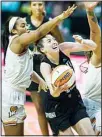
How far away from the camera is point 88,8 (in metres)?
4.24

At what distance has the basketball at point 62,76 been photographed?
4.12 metres

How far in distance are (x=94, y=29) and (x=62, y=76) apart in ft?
1.94

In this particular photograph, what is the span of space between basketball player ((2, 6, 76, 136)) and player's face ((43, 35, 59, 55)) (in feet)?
0.38

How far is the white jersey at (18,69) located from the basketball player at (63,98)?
0.15 meters

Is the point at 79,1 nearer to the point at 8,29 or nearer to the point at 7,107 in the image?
→ the point at 8,29

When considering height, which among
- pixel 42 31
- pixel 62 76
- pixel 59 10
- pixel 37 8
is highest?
pixel 59 10

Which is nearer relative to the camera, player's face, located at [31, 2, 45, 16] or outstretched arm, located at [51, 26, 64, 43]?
outstretched arm, located at [51, 26, 64, 43]

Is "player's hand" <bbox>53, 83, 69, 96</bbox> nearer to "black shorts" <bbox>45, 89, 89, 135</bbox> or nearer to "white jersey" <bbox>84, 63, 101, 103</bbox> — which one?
"black shorts" <bbox>45, 89, 89, 135</bbox>

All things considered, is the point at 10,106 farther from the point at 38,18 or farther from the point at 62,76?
the point at 38,18

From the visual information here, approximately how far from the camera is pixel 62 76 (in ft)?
13.6

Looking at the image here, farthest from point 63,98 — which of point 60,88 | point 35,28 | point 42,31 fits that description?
point 35,28

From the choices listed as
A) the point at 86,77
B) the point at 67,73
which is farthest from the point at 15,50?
the point at 86,77

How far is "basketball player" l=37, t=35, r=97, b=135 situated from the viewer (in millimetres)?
4203

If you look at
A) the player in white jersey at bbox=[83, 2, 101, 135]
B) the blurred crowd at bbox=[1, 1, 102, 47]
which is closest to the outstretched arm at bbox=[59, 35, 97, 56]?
the player in white jersey at bbox=[83, 2, 101, 135]
